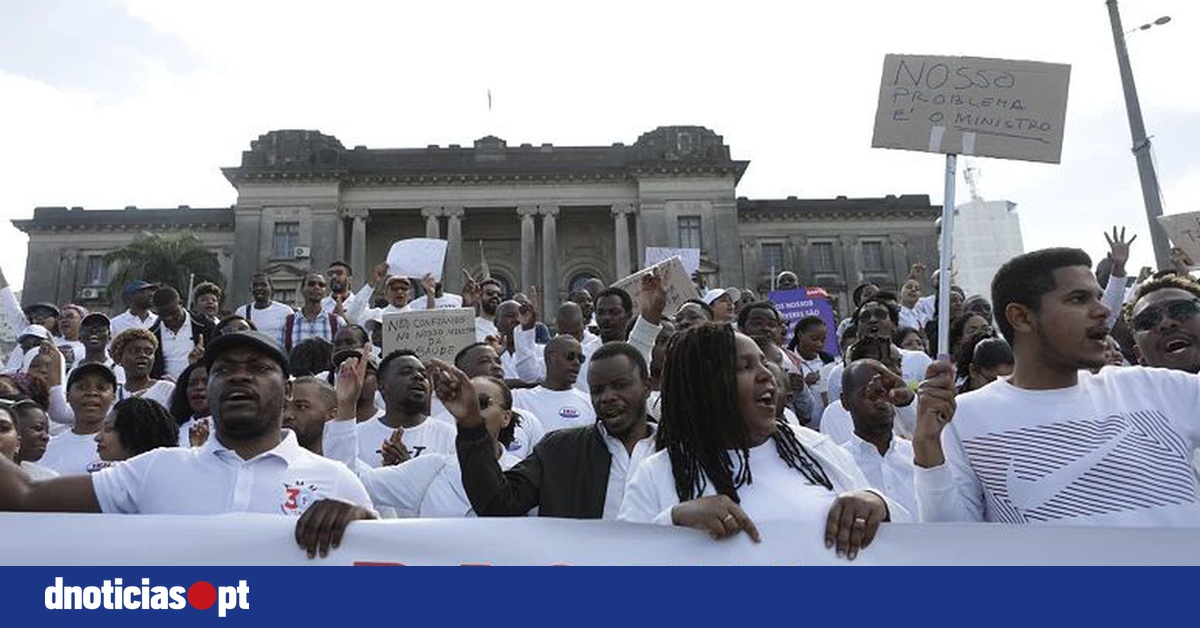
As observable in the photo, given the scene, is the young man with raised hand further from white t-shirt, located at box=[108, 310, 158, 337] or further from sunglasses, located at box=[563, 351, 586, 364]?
white t-shirt, located at box=[108, 310, 158, 337]

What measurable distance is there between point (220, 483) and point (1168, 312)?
4.07 m

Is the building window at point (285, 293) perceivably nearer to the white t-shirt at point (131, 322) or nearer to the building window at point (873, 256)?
the building window at point (873, 256)

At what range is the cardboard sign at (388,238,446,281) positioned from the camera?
10602mm

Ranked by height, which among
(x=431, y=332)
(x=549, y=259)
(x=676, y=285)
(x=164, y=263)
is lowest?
(x=431, y=332)

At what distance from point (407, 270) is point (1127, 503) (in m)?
8.74

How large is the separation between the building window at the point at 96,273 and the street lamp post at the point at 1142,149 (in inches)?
1788

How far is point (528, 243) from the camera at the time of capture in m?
45.8

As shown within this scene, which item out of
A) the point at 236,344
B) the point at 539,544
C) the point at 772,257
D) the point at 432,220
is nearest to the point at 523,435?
the point at 236,344

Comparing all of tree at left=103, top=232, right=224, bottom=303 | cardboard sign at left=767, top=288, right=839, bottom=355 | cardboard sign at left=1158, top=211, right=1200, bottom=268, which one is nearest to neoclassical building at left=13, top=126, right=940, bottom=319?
tree at left=103, top=232, right=224, bottom=303

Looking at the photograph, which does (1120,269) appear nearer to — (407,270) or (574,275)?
(407,270)

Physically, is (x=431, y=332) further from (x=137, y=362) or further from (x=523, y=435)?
(x=137, y=362)

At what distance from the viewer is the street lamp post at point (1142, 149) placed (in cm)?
972
